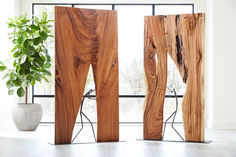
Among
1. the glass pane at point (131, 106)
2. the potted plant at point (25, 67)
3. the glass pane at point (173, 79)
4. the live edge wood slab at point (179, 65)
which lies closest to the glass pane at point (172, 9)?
the glass pane at point (173, 79)

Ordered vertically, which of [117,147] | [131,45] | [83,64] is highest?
[131,45]

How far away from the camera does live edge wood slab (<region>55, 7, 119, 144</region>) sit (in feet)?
12.1

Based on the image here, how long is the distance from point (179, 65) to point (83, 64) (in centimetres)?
121

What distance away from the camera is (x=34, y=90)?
5781 millimetres

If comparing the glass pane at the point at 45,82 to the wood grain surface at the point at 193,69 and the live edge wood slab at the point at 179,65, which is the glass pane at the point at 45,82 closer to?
the live edge wood slab at the point at 179,65

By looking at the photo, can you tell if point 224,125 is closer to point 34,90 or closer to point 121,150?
point 121,150

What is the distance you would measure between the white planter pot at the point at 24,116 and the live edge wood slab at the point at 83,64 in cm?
149

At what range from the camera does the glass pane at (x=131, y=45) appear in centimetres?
580

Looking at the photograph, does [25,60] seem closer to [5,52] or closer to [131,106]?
[5,52]

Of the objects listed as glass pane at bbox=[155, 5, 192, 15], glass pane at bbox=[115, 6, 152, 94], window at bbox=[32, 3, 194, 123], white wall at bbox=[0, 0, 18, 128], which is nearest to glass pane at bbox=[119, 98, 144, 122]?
window at bbox=[32, 3, 194, 123]

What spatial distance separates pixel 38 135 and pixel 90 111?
139 cm

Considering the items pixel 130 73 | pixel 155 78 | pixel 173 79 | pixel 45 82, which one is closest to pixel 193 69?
pixel 155 78

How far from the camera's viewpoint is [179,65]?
394 centimetres

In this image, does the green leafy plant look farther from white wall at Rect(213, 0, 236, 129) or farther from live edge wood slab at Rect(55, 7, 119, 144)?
white wall at Rect(213, 0, 236, 129)
